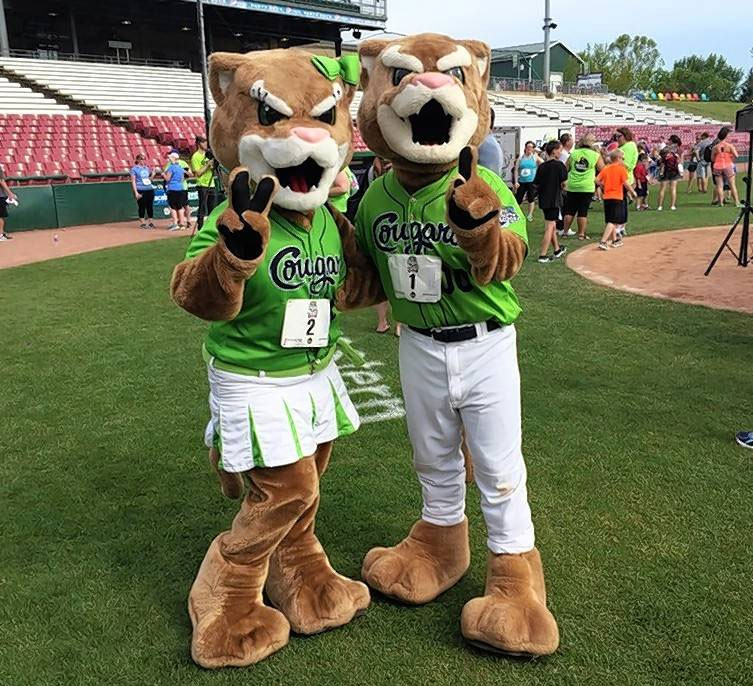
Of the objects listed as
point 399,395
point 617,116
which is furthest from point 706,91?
point 399,395

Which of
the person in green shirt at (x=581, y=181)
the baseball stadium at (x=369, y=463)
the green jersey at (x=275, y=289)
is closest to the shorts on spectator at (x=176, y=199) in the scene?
the person in green shirt at (x=581, y=181)

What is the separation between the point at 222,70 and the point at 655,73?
311ft

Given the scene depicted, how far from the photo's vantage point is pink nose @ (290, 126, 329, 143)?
7.76 ft

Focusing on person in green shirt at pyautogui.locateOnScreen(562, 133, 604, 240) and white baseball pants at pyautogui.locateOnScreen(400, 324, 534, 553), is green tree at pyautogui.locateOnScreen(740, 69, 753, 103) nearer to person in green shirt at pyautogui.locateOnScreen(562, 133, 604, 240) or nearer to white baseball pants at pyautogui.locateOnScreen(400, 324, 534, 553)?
person in green shirt at pyautogui.locateOnScreen(562, 133, 604, 240)

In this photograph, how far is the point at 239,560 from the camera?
2645 mm

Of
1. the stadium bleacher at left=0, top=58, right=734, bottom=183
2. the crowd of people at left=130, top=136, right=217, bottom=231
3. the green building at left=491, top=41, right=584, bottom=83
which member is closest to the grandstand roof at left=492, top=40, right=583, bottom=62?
the green building at left=491, top=41, right=584, bottom=83

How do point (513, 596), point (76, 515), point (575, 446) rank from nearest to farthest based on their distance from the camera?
point (513, 596), point (76, 515), point (575, 446)

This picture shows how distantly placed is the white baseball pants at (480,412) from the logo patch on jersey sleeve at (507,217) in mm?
373

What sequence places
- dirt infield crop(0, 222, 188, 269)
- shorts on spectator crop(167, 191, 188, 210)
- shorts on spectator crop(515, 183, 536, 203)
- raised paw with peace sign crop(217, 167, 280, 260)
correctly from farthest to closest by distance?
shorts on spectator crop(515, 183, 536, 203)
shorts on spectator crop(167, 191, 188, 210)
dirt infield crop(0, 222, 188, 269)
raised paw with peace sign crop(217, 167, 280, 260)

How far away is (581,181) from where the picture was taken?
12.1m

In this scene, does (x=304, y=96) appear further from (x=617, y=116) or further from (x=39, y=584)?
(x=617, y=116)

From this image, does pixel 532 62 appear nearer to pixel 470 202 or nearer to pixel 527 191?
pixel 527 191

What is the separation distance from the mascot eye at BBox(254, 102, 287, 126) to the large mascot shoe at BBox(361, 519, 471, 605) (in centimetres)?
170

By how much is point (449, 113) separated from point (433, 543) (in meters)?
1.70
